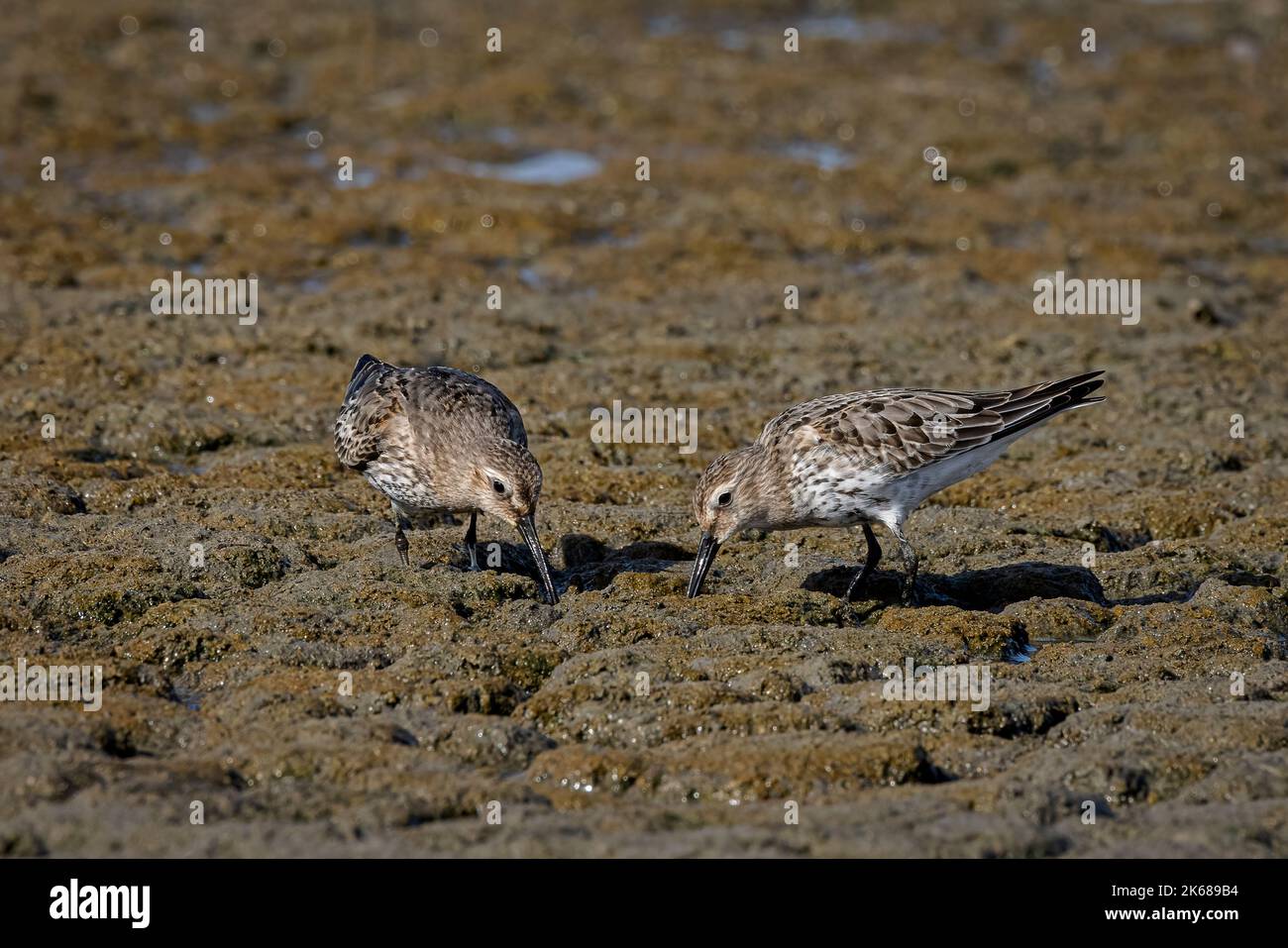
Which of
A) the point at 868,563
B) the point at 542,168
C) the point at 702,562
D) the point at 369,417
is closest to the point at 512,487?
the point at 702,562

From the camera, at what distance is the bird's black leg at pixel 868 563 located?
10812 millimetres

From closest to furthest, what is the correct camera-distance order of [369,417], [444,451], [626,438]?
[444,451] < [369,417] < [626,438]

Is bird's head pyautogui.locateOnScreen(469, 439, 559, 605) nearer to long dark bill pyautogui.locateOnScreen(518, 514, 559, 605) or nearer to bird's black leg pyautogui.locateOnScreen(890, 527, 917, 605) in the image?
long dark bill pyautogui.locateOnScreen(518, 514, 559, 605)

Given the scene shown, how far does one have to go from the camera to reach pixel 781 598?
10289mm

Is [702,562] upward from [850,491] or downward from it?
downward

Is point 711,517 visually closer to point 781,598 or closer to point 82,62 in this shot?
point 781,598

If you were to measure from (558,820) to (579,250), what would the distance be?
13.9 m

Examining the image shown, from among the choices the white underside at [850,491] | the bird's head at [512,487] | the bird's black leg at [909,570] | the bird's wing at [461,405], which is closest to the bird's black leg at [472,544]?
the bird's head at [512,487]

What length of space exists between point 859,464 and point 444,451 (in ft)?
9.23

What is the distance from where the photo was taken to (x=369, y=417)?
11.2m

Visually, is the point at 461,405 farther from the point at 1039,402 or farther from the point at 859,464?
the point at 1039,402

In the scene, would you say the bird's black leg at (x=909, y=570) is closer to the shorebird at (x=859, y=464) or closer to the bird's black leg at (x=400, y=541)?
the shorebird at (x=859, y=464)
